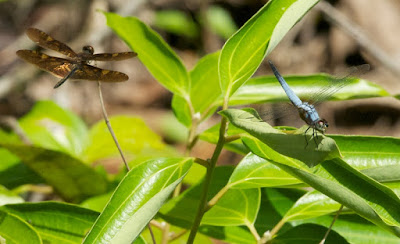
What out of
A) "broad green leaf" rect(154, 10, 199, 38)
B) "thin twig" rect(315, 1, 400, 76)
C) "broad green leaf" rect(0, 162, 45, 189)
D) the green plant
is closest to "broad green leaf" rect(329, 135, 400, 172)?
the green plant

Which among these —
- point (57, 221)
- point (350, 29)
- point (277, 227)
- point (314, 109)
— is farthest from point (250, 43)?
point (350, 29)

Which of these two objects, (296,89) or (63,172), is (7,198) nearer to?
(63,172)

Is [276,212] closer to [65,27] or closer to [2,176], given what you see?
[2,176]

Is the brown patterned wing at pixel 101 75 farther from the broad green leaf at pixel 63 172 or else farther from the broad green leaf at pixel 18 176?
the broad green leaf at pixel 18 176

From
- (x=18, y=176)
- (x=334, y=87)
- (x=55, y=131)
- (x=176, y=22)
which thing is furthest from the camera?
(x=176, y=22)

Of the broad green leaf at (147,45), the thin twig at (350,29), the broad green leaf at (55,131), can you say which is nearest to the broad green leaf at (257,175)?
the broad green leaf at (147,45)

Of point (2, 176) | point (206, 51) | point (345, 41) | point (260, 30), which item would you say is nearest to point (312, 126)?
point (260, 30)
